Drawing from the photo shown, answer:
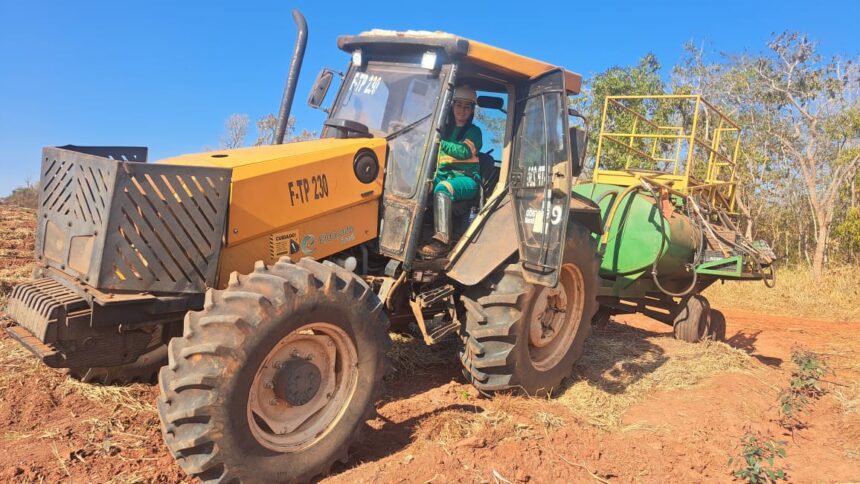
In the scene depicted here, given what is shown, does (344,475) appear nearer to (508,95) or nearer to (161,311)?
(161,311)

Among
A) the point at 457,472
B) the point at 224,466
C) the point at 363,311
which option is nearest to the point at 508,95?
the point at 363,311

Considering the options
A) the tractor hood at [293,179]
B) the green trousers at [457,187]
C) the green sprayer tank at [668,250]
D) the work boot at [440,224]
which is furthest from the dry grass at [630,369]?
the tractor hood at [293,179]

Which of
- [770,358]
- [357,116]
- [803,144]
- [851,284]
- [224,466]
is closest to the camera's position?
[224,466]

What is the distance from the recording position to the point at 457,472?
3342mm

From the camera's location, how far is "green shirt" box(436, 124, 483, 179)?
4.65m

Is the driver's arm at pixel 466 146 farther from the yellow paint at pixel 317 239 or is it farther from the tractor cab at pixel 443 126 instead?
the yellow paint at pixel 317 239

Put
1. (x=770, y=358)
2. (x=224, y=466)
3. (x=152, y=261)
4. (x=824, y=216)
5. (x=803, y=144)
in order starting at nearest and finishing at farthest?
(x=224, y=466), (x=152, y=261), (x=770, y=358), (x=824, y=216), (x=803, y=144)

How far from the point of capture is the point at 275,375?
129 inches

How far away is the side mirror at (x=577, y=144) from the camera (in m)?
4.31

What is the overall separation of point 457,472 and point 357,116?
2.74 meters

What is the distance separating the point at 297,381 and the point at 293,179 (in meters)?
1.27

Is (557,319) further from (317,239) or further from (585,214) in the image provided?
(317,239)

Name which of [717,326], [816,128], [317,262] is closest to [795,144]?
[816,128]

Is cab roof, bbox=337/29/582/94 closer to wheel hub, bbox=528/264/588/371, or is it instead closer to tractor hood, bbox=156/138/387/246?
tractor hood, bbox=156/138/387/246
